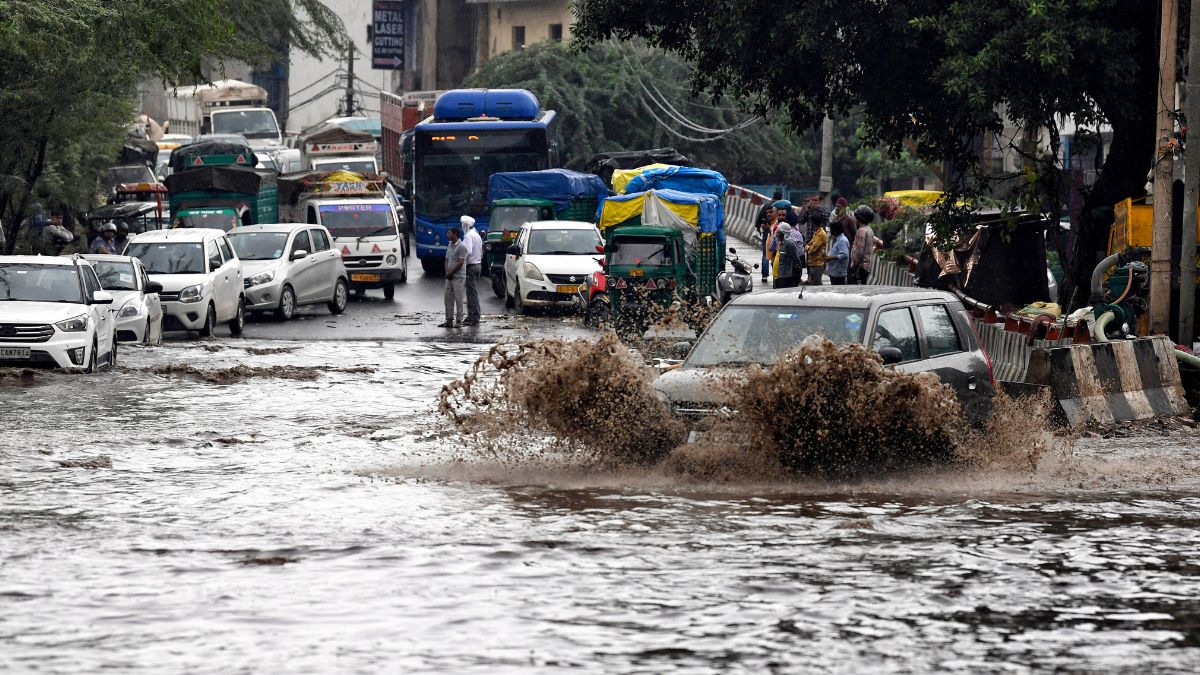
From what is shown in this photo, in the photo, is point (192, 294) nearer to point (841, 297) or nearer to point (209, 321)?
point (209, 321)

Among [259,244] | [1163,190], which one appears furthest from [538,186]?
[1163,190]

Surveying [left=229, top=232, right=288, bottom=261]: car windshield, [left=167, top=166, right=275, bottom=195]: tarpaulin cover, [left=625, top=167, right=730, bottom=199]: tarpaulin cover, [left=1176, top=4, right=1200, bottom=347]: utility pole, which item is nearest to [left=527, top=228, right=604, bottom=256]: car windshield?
[left=229, top=232, right=288, bottom=261]: car windshield

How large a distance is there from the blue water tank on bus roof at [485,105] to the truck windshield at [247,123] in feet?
77.5

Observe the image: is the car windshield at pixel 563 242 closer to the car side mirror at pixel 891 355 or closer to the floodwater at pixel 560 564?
the floodwater at pixel 560 564

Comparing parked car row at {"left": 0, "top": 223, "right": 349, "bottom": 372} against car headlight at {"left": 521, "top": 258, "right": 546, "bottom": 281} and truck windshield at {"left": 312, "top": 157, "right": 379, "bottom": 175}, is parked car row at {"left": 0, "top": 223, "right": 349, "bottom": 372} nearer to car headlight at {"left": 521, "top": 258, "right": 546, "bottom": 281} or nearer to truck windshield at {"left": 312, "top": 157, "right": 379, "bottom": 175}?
car headlight at {"left": 521, "top": 258, "right": 546, "bottom": 281}

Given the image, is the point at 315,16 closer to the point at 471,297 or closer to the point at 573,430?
the point at 471,297

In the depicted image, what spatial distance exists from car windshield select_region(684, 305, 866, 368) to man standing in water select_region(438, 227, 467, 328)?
1552cm

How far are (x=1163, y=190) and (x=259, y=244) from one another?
→ 1677 cm

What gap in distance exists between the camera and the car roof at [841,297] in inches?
492

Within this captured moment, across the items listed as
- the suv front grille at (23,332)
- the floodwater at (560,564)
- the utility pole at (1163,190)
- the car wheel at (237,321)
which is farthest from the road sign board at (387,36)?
the floodwater at (560,564)

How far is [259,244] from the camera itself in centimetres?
3056

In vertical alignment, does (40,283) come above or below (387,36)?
below

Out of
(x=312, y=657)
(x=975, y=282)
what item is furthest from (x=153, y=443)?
(x=975, y=282)

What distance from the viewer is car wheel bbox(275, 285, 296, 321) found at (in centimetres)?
2969
